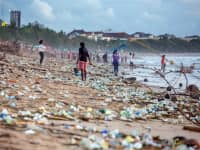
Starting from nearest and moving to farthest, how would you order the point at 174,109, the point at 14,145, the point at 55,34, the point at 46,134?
the point at 14,145, the point at 46,134, the point at 174,109, the point at 55,34

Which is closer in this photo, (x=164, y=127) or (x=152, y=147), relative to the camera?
(x=152, y=147)

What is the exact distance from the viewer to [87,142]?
3707 millimetres

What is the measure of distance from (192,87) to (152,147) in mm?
9903

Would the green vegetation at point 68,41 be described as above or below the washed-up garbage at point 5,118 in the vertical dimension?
above

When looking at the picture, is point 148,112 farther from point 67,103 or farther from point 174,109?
point 67,103

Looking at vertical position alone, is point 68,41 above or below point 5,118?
above

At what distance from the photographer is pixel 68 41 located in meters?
109

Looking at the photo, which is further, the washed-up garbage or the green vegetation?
the green vegetation

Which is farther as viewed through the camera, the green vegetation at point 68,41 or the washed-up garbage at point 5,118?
the green vegetation at point 68,41

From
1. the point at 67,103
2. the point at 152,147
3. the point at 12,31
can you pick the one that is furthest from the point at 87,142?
the point at 12,31

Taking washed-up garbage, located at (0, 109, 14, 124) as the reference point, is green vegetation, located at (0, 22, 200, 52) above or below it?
above

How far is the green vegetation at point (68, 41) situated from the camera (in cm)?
7988

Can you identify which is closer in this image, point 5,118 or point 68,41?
point 5,118

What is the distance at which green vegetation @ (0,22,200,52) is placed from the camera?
79875 mm
